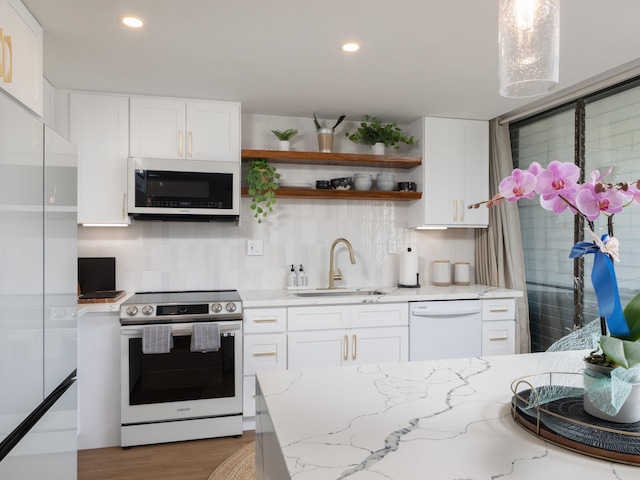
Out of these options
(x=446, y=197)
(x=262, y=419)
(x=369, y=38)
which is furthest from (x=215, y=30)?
(x=446, y=197)

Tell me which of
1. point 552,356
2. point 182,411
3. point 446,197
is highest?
point 446,197

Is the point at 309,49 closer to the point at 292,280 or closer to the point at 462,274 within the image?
the point at 292,280

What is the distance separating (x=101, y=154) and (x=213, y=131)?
2.52ft

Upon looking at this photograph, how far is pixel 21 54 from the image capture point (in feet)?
6.37

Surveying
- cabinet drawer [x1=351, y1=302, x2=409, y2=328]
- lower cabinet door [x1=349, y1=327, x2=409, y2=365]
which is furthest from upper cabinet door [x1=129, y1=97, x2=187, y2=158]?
lower cabinet door [x1=349, y1=327, x2=409, y2=365]

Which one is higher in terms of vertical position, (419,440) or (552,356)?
(552,356)

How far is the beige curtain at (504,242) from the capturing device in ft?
12.0

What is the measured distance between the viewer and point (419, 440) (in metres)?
0.95

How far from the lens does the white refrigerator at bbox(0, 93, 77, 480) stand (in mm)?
1393

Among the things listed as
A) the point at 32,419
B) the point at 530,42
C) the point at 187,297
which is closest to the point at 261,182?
the point at 187,297

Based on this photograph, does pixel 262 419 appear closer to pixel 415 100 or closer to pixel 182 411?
pixel 182 411

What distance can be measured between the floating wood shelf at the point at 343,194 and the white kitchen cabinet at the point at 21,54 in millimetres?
1577

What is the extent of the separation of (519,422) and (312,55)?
213 centimetres

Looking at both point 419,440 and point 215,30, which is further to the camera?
point 215,30
